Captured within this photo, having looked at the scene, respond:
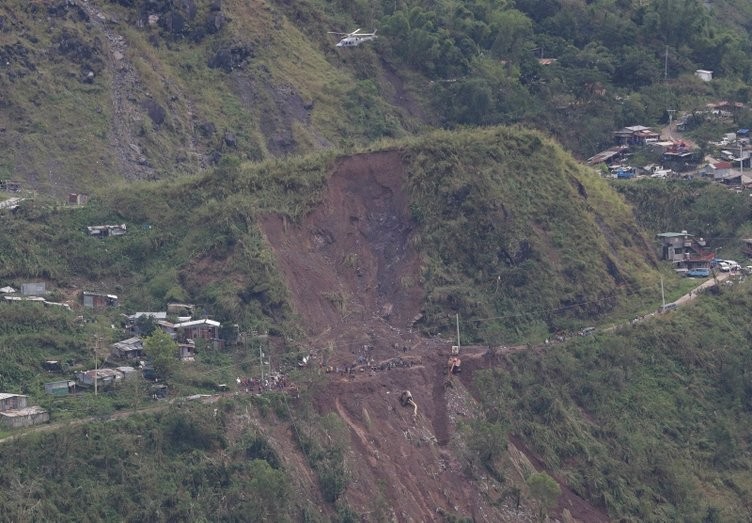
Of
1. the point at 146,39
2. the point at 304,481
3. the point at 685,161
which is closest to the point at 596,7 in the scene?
the point at 685,161

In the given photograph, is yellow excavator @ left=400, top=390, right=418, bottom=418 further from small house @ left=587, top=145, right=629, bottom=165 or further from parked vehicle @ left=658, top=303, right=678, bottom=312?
small house @ left=587, top=145, right=629, bottom=165

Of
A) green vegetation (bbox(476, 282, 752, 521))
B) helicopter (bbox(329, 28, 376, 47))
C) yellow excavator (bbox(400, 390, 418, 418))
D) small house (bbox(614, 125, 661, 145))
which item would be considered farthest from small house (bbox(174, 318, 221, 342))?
small house (bbox(614, 125, 661, 145))

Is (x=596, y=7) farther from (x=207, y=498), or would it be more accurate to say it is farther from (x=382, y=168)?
(x=207, y=498)

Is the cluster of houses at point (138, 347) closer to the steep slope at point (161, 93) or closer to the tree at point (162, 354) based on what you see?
the tree at point (162, 354)

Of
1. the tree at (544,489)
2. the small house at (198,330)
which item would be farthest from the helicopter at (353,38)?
the tree at (544,489)

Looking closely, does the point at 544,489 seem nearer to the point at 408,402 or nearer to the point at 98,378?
the point at 408,402

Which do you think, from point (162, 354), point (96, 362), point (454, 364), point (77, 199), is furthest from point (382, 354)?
point (77, 199)

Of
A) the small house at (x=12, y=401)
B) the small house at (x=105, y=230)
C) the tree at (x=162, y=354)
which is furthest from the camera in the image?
the small house at (x=105, y=230)

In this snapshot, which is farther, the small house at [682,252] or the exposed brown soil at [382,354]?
the small house at [682,252]
